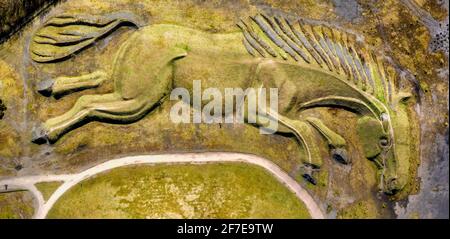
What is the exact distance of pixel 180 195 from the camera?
67.8 feet

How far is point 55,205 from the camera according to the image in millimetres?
20625

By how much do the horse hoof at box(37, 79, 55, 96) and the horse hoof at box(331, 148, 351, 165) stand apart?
1234 centimetres

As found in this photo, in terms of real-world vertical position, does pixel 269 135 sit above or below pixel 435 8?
below

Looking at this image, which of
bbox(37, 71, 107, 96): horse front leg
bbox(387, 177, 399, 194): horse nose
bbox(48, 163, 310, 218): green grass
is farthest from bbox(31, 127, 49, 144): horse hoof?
bbox(387, 177, 399, 194): horse nose

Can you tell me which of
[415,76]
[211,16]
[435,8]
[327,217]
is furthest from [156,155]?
[435,8]

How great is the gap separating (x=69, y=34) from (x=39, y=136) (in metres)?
4.54

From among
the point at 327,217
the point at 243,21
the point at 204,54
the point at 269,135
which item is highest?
the point at 243,21

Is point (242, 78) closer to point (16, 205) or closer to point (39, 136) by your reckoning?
point (39, 136)

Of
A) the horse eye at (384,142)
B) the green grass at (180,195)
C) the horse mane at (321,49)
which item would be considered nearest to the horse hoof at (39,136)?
the green grass at (180,195)

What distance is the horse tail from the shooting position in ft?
68.6

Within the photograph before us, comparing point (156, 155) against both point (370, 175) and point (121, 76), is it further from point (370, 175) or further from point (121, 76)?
point (370, 175)

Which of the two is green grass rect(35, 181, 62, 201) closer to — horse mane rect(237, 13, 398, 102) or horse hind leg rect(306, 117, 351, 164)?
horse mane rect(237, 13, 398, 102)

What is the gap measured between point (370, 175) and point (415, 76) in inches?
188

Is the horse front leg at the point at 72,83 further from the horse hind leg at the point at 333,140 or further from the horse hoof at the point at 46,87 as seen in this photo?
the horse hind leg at the point at 333,140
